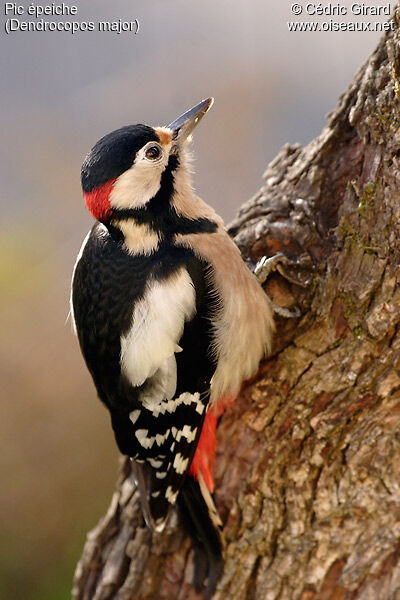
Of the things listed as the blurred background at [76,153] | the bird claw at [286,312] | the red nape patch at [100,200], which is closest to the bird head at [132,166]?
the red nape patch at [100,200]

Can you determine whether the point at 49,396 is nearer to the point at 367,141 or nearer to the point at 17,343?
the point at 17,343

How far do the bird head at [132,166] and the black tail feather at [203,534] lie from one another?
40.8 inches

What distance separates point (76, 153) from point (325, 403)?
3173 millimetres

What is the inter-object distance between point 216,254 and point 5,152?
3.07 m

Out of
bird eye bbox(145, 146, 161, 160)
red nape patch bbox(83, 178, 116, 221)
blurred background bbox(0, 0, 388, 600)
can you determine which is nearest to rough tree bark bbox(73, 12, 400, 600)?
bird eye bbox(145, 146, 161, 160)

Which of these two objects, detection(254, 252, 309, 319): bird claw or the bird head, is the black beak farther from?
detection(254, 252, 309, 319): bird claw

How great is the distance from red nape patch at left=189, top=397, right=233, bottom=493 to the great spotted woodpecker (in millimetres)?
26

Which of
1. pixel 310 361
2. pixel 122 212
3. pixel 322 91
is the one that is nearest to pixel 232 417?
pixel 310 361

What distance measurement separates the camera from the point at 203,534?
216 cm

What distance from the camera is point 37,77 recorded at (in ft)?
14.6

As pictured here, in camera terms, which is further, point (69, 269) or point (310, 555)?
point (69, 269)

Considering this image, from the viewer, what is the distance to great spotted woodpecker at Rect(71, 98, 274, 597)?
201 cm

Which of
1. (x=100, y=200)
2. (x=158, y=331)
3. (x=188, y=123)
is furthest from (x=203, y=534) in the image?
(x=188, y=123)

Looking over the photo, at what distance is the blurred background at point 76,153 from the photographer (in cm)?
391
